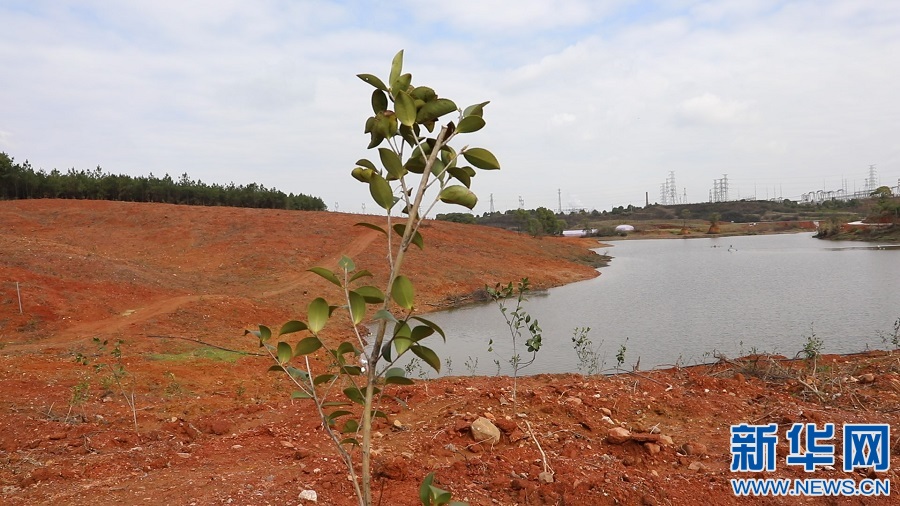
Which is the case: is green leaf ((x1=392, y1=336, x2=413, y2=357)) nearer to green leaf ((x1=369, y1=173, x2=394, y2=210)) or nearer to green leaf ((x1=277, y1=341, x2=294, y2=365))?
green leaf ((x1=369, y1=173, x2=394, y2=210))

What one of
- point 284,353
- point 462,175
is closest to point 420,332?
point 462,175

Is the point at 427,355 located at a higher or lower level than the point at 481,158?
lower

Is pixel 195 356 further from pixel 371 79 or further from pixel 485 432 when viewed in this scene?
pixel 371 79

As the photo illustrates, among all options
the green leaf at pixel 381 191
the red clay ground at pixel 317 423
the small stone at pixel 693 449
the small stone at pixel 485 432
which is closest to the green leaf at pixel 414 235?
the green leaf at pixel 381 191

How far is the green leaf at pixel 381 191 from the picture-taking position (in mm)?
1275

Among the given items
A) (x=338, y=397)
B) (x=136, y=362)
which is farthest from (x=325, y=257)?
(x=338, y=397)

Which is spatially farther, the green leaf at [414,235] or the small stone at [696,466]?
the small stone at [696,466]

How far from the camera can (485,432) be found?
399 cm

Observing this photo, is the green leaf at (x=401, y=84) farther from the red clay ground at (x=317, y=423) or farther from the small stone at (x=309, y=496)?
the small stone at (x=309, y=496)

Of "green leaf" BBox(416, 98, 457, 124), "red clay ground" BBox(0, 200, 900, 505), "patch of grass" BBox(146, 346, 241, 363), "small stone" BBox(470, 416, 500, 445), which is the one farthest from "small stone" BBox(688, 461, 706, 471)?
"patch of grass" BBox(146, 346, 241, 363)

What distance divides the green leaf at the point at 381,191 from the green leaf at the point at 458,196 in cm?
12

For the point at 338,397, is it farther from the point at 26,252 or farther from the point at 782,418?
the point at 26,252

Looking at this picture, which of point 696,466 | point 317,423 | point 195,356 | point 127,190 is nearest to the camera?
point 696,466

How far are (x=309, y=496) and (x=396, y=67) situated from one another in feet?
7.77
